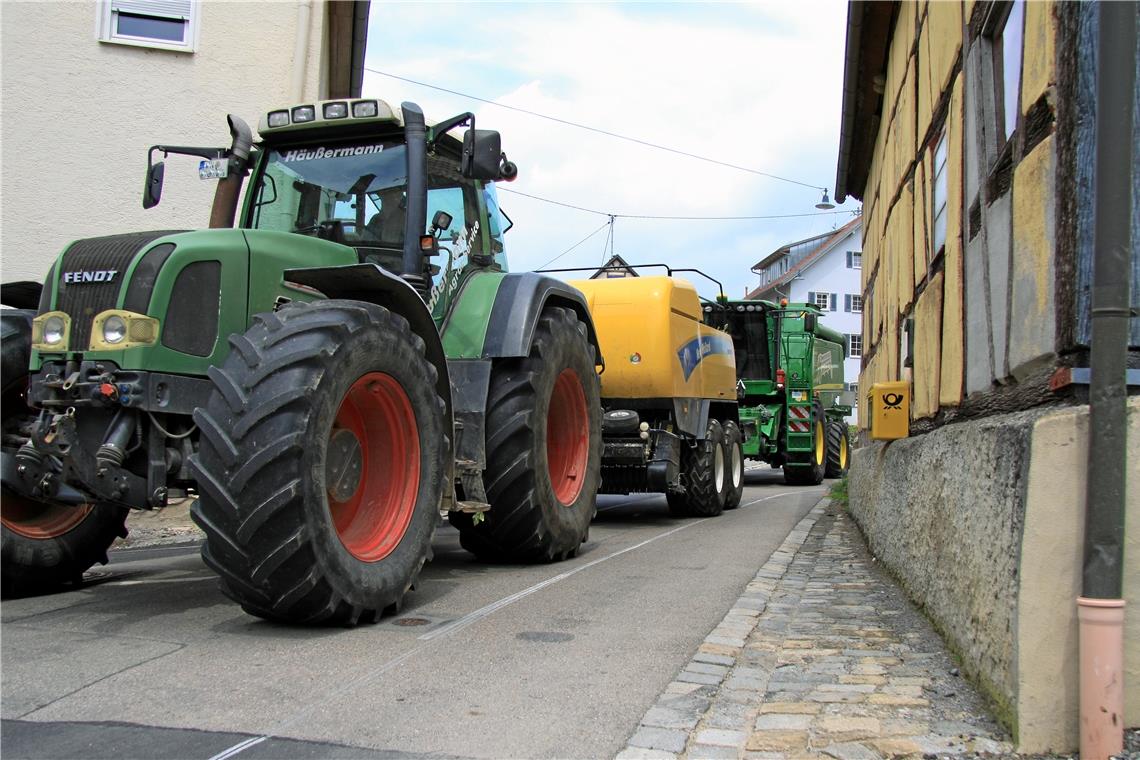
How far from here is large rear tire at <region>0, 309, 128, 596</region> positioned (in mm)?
5145

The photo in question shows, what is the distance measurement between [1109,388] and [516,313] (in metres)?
4.16

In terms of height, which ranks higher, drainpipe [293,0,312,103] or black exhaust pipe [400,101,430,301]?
drainpipe [293,0,312,103]

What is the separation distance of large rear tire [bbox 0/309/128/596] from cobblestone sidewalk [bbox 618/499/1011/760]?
349 cm

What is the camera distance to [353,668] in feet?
13.0

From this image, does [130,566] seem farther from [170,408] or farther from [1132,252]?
[1132,252]

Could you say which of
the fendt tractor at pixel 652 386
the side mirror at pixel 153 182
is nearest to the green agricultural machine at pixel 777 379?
the fendt tractor at pixel 652 386

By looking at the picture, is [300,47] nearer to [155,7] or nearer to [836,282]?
[155,7]

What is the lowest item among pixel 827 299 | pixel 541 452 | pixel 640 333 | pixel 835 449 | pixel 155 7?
pixel 541 452

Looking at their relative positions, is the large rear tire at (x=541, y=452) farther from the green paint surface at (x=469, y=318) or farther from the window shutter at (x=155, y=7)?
the window shutter at (x=155, y=7)

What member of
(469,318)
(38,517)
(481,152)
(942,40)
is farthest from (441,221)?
(942,40)

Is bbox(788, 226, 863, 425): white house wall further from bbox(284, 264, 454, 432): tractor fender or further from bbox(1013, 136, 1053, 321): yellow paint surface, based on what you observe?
bbox(1013, 136, 1053, 321): yellow paint surface

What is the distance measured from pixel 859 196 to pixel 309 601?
A: 41.8 feet

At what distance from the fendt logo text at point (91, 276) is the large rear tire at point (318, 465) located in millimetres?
769

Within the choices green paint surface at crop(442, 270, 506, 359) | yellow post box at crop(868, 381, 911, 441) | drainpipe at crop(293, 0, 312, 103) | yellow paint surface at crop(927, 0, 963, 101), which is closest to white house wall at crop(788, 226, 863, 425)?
drainpipe at crop(293, 0, 312, 103)
